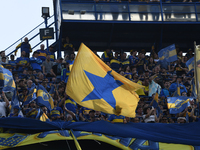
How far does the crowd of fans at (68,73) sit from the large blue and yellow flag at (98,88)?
3.07 feet

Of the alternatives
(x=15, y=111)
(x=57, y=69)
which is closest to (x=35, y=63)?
(x=57, y=69)

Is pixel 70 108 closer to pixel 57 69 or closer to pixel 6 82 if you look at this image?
pixel 6 82

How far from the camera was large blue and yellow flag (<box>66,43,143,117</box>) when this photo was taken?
40.1 ft

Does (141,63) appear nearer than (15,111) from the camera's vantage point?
No

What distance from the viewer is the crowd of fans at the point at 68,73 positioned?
553 inches

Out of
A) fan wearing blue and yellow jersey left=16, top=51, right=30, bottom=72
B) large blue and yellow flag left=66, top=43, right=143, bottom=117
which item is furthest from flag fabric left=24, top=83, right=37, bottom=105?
fan wearing blue and yellow jersey left=16, top=51, right=30, bottom=72

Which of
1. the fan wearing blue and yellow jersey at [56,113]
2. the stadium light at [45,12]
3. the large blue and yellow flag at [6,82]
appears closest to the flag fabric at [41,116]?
the fan wearing blue and yellow jersey at [56,113]

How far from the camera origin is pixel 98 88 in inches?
496

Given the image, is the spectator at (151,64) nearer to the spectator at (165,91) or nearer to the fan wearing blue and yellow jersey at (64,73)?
the spectator at (165,91)

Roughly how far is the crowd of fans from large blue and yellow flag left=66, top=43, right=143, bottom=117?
3.07 feet

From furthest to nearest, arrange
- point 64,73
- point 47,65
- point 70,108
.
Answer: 1. point 47,65
2. point 64,73
3. point 70,108

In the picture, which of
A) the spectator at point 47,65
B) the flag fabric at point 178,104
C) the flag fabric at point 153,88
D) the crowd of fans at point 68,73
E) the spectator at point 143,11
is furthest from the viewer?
the spectator at point 143,11

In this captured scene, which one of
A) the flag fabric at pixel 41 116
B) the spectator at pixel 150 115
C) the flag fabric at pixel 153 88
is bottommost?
the spectator at pixel 150 115

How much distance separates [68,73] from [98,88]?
5.70 metres
